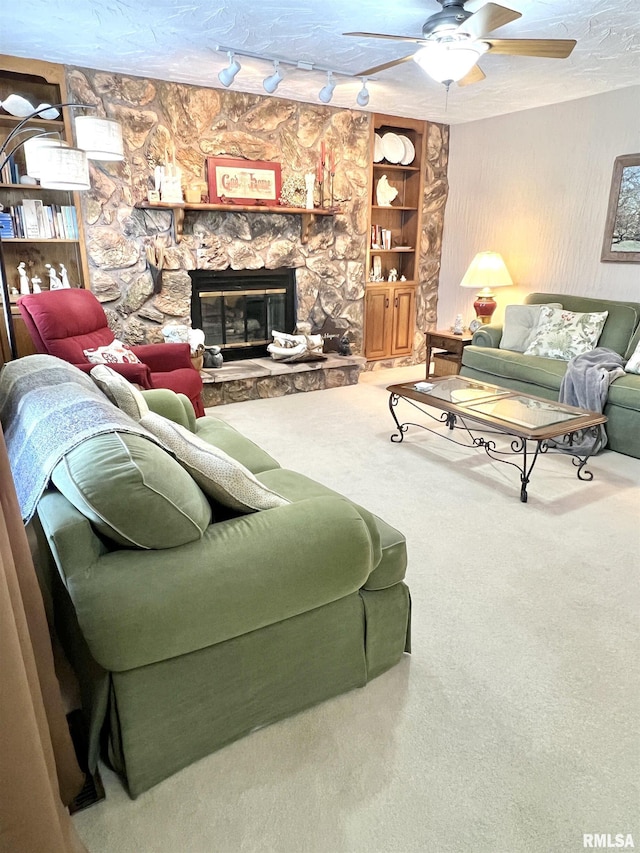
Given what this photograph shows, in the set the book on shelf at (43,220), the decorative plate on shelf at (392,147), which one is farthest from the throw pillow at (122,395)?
the decorative plate on shelf at (392,147)

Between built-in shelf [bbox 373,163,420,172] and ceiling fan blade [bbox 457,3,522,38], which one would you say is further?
built-in shelf [bbox 373,163,420,172]

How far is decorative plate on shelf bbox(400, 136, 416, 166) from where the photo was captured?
5.62 m

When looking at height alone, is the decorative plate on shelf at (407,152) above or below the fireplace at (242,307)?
above

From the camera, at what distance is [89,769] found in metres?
1.44

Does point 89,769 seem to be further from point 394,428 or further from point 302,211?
point 302,211

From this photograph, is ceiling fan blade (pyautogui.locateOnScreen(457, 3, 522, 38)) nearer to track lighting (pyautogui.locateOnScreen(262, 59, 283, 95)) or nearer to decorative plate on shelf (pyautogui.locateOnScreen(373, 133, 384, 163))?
track lighting (pyautogui.locateOnScreen(262, 59, 283, 95))

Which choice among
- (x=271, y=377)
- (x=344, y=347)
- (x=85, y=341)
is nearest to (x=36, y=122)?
(x=85, y=341)

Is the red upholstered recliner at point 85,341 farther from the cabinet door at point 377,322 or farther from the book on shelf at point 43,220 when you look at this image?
the cabinet door at point 377,322

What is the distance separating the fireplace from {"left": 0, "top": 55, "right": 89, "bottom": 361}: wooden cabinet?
95 cm

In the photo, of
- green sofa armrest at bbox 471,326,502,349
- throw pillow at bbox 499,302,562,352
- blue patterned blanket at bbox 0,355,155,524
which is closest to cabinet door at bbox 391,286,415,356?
green sofa armrest at bbox 471,326,502,349

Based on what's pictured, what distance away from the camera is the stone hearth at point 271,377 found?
4.71m

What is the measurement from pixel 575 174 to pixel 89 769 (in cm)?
520

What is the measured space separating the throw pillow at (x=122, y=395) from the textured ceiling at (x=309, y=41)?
204cm

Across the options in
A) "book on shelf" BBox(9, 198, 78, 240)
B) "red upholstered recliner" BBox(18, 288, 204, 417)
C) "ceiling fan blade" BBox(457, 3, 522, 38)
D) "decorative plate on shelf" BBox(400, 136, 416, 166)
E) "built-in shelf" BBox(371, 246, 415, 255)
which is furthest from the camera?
"built-in shelf" BBox(371, 246, 415, 255)
